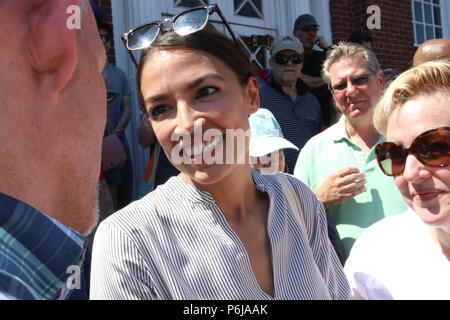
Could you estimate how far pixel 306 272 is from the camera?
5.26ft

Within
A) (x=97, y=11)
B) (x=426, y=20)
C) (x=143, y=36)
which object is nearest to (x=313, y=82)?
(x=97, y=11)

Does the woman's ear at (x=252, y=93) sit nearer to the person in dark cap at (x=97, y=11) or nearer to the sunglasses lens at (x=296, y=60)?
the person in dark cap at (x=97, y=11)

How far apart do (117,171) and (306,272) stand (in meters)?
2.65

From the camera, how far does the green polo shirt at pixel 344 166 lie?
273 cm

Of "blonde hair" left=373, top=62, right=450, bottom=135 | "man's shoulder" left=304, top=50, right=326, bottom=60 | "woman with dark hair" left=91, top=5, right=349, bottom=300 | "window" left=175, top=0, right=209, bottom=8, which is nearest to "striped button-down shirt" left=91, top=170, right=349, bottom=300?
"woman with dark hair" left=91, top=5, right=349, bottom=300

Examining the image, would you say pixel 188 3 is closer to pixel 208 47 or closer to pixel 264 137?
pixel 264 137

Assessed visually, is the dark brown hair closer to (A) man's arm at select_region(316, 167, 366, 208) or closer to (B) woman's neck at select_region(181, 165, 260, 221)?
(B) woman's neck at select_region(181, 165, 260, 221)

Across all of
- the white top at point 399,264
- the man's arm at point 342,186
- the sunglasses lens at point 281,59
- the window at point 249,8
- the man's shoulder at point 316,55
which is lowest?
the white top at point 399,264

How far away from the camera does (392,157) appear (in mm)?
1974

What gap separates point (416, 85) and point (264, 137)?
42.0 inches

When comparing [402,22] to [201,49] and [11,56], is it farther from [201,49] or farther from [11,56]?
[11,56]

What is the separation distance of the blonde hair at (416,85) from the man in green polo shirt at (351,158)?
78 centimetres

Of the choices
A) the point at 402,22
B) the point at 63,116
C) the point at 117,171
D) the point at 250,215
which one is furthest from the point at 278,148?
the point at 402,22

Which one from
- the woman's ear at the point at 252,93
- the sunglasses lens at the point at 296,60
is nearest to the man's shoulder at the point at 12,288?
the woman's ear at the point at 252,93
